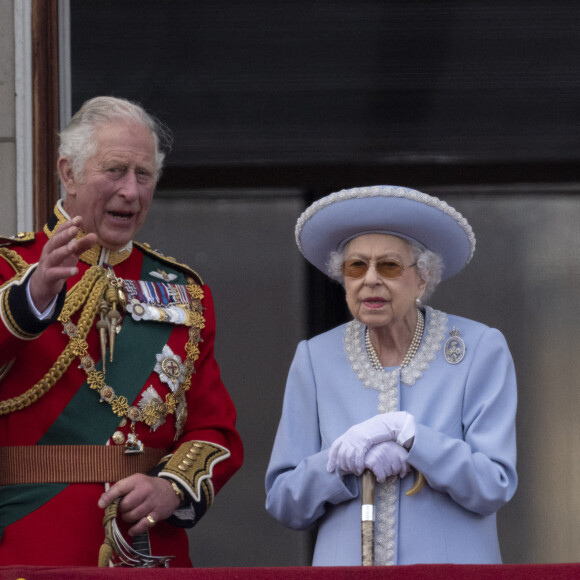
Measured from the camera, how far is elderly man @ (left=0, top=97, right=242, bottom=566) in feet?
10.8

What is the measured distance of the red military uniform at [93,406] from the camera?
10.8ft

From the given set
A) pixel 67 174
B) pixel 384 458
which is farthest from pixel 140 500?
pixel 67 174

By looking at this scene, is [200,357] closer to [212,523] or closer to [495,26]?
[212,523]

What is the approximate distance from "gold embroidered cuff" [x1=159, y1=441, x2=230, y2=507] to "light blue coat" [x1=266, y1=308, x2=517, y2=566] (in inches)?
6.0

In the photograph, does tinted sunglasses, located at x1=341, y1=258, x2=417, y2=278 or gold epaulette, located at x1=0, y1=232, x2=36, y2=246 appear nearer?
tinted sunglasses, located at x1=341, y1=258, x2=417, y2=278

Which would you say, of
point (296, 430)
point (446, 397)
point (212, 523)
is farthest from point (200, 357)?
point (212, 523)

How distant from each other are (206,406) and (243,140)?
1576 mm

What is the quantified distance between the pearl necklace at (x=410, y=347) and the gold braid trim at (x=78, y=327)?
670 mm

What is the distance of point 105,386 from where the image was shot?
11.1ft

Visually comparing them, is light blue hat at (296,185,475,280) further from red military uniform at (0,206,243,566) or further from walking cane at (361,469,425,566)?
walking cane at (361,469,425,566)

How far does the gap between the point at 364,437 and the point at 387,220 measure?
0.54 m

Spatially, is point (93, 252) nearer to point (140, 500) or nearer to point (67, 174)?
point (67, 174)

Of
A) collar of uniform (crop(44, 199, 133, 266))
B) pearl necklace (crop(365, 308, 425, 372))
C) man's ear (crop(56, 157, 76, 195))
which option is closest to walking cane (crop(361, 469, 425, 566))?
pearl necklace (crop(365, 308, 425, 372))

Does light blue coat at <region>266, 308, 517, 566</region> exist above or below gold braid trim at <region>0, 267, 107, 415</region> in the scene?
below
